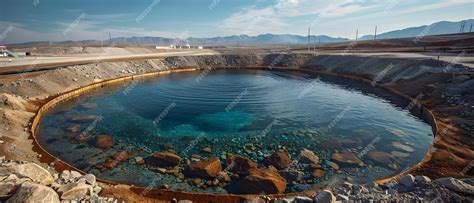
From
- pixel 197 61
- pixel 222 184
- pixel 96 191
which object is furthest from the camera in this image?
pixel 197 61

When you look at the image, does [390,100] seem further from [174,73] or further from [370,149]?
[174,73]

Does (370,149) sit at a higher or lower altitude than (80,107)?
lower

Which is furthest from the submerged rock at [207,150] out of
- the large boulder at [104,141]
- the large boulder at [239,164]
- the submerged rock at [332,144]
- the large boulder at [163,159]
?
the submerged rock at [332,144]

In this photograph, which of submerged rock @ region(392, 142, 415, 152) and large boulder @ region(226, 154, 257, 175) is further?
submerged rock @ region(392, 142, 415, 152)

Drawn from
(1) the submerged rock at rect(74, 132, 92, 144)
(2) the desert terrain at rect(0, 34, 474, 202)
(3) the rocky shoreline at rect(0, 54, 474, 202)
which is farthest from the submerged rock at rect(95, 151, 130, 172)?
(1) the submerged rock at rect(74, 132, 92, 144)

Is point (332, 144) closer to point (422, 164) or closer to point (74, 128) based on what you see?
point (422, 164)

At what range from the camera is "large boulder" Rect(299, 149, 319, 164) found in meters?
11.9

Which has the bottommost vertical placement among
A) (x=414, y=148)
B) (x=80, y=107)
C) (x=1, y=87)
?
(x=414, y=148)

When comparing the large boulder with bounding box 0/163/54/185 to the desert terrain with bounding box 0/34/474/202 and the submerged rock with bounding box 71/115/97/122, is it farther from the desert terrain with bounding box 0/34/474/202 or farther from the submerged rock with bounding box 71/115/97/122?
the submerged rock with bounding box 71/115/97/122

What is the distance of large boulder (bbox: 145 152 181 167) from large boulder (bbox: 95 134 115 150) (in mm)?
3260

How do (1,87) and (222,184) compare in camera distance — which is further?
(1,87)

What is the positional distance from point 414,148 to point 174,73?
121 feet

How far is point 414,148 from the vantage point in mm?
13227

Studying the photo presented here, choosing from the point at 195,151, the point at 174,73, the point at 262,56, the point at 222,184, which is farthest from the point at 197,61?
the point at 222,184
